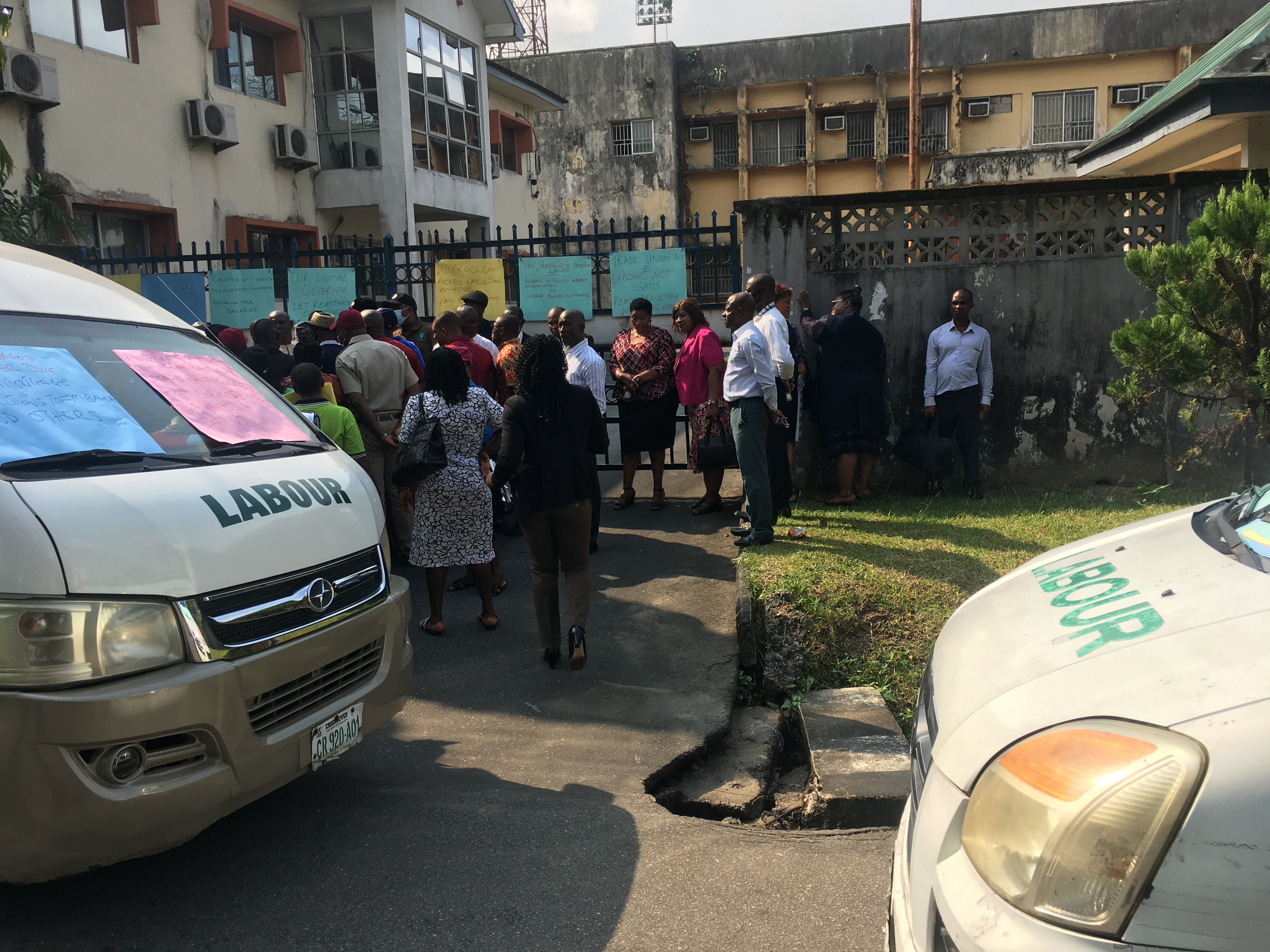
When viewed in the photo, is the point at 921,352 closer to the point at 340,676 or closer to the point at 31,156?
the point at 340,676

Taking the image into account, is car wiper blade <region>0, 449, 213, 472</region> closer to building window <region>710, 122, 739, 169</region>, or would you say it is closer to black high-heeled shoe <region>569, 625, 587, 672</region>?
black high-heeled shoe <region>569, 625, 587, 672</region>

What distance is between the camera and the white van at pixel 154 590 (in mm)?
2479

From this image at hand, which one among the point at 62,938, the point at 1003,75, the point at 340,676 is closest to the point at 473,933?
the point at 340,676

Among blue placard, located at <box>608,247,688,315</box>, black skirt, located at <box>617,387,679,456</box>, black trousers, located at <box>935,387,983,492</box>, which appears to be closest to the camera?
black trousers, located at <box>935,387,983,492</box>

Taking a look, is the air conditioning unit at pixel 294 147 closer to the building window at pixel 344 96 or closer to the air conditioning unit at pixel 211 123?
Result: the building window at pixel 344 96

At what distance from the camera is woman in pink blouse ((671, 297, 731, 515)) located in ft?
24.5

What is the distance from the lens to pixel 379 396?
22.5ft

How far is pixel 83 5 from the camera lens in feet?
38.2

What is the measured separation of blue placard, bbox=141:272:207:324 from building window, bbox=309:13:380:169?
6.40 m

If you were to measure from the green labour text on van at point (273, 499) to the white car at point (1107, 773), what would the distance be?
2.14 m

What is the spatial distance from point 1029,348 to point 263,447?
6.59m

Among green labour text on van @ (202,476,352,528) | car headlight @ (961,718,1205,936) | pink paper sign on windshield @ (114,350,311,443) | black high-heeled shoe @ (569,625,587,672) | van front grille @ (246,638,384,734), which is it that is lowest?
black high-heeled shoe @ (569,625,587,672)

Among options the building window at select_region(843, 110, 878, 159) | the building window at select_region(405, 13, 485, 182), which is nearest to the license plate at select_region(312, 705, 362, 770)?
the building window at select_region(405, 13, 485, 182)

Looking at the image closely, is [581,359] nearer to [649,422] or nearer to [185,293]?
[649,422]
